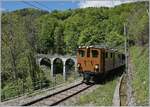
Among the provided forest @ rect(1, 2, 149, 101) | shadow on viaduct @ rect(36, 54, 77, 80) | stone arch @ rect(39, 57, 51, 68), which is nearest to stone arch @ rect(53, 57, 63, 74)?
shadow on viaduct @ rect(36, 54, 77, 80)

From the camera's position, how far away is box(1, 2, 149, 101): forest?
117 ft

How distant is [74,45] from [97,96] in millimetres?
56813

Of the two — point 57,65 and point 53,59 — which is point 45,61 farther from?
point 57,65

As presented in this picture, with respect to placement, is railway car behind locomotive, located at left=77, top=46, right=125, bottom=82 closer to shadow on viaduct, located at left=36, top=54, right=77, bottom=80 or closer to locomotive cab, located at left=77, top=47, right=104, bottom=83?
locomotive cab, located at left=77, top=47, right=104, bottom=83

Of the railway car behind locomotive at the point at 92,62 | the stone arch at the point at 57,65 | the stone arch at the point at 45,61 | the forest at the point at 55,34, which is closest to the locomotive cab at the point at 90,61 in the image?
the railway car behind locomotive at the point at 92,62

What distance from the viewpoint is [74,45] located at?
235 feet

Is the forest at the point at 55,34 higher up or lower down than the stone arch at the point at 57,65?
higher up

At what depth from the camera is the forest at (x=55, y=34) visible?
35.8 metres

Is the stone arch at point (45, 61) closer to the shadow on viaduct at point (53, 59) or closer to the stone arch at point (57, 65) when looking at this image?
the shadow on viaduct at point (53, 59)

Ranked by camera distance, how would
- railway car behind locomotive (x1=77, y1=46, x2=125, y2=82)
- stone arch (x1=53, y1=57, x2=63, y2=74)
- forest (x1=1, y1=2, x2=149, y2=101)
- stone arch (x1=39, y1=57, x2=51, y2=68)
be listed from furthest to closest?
stone arch (x1=53, y1=57, x2=63, y2=74) < stone arch (x1=39, y1=57, x2=51, y2=68) < forest (x1=1, y1=2, x2=149, y2=101) < railway car behind locomotive (x1=77, y1=46, x2=125, y2=82)

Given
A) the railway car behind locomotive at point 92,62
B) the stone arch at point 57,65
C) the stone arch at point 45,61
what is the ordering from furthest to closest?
the stone arch at point 57,65
the stone arch at point 45,61
the railway car behind locomotive at point 92,62

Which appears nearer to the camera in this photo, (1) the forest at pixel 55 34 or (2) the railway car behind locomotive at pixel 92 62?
(2) the railway car behind locomotive at pixel 92 62

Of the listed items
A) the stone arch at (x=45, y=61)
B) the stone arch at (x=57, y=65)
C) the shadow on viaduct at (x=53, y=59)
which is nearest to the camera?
the shadow on viaduct at (x=53, y=59)

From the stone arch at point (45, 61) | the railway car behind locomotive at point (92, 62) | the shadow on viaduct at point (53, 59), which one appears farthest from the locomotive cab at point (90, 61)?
the stone arch at point (45, 61)
